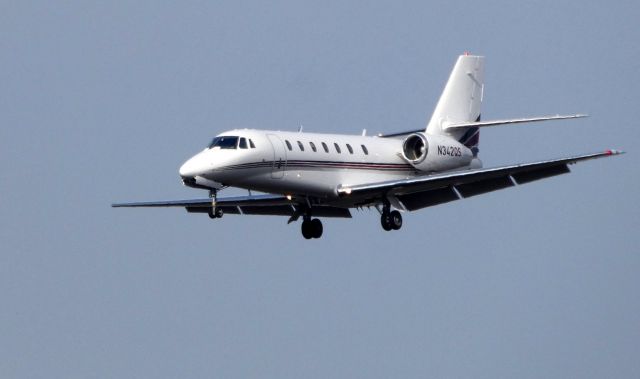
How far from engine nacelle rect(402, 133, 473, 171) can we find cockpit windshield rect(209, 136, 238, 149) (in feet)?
19.8

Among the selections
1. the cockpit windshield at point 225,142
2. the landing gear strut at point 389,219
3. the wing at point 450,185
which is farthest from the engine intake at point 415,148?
the cockpit windshield at point 225,142

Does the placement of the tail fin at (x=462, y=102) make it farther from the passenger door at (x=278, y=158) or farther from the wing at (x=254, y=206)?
the passenger door at (x=278, y=158)

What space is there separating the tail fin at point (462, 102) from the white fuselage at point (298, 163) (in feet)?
8.09

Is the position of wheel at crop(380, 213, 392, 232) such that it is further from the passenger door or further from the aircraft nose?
the aircraft nose

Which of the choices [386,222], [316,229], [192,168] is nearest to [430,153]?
[386,222]

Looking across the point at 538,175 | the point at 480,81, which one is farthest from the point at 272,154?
the point at 480,81

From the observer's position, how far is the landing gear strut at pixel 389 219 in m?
39.1

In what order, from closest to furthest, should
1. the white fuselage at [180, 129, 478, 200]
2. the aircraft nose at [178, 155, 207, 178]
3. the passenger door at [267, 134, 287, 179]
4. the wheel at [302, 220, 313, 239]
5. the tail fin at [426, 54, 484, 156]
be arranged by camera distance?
the aircraft nose at [178, 155, 207, 178] → the white fuselage at [180, 129, 478, 200] → the passenger door at [267, 134, 287, 179] → the wheel at [302, 220, 313, 239] → the tail fin at [426, 54, 484, 156]

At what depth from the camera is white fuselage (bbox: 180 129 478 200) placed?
117 feet

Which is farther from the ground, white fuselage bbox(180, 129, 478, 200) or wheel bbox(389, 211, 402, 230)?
white fuselage bbox(180, 129, 478, 200)

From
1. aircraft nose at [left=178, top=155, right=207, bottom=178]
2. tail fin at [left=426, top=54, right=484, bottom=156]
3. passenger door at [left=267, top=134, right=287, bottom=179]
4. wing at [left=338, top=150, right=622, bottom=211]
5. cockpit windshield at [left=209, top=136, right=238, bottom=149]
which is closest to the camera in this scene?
aircraft nose at [left=178, top=155, right=207, bottom=178]

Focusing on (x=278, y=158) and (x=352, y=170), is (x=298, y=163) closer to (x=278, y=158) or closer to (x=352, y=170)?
(x=278, y=158)

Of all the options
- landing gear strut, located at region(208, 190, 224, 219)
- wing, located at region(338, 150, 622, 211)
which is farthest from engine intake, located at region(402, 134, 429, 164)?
landing gear strut, located at region(208, 190, 224, 219)

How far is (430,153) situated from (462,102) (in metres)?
4.08
